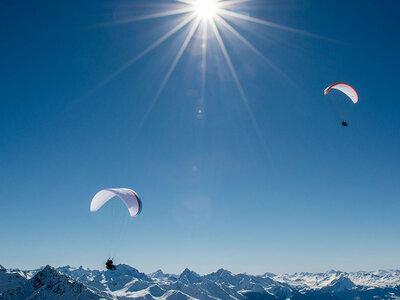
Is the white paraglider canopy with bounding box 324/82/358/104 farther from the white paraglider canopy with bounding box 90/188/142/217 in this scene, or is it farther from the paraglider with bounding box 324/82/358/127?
the white paraglider canopy with bounding box 90/188/142/217

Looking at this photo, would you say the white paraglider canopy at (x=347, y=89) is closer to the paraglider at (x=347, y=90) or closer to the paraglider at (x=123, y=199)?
the paraglider at (x=347, y=90)

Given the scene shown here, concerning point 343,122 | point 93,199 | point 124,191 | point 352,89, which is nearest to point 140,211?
point 124,191

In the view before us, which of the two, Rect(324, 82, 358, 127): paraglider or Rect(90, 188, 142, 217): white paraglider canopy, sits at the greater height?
Rect(324, 82, 358, 127): paraglider

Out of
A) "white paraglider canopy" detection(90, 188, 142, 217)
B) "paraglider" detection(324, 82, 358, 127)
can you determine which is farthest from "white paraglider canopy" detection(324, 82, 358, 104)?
"white paraglider canopy" detection(90, 188, 142, 217)

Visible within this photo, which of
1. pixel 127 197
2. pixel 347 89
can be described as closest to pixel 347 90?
pixel 347 89

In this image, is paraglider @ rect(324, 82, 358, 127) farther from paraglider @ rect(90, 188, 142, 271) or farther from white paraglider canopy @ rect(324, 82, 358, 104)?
paraglider @ rect(90, 188, 142, 271)

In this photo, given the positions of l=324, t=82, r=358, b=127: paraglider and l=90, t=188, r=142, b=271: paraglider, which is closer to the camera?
l=90, t=188, r=142, b=271: paraglider

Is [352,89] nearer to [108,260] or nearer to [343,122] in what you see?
[343,122]

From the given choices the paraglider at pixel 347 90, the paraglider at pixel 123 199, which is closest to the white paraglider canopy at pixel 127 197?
the paraglider at pixel 123 199

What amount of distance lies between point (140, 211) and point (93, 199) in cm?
738

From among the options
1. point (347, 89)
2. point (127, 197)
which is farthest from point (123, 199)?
point (347, 89)

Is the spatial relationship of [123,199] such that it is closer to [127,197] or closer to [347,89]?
[127,197]

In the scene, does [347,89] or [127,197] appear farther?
[347,89]

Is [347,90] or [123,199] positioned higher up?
[347,90]
